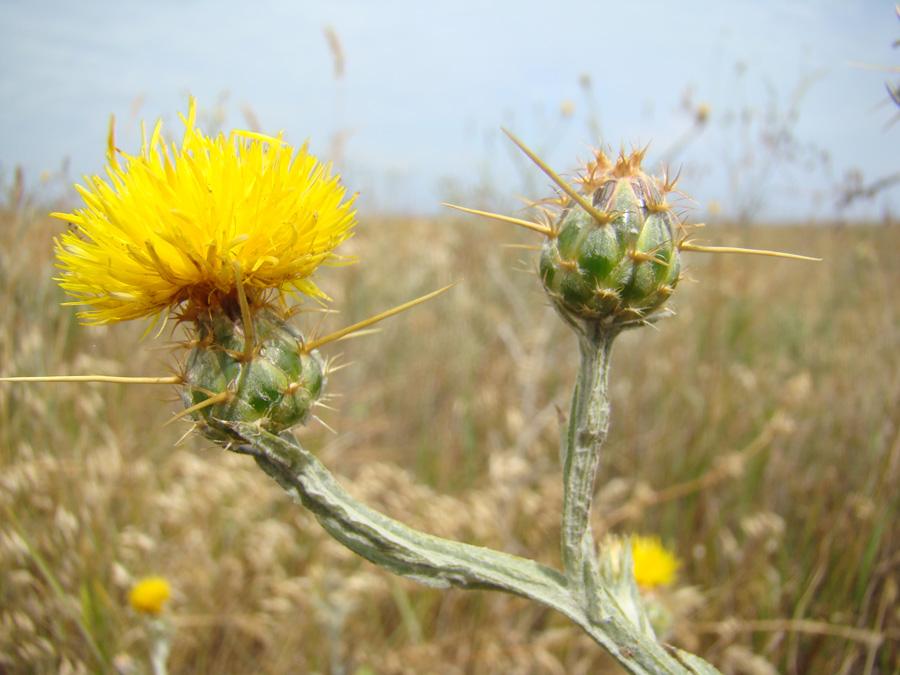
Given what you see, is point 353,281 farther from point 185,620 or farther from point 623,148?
point 623,148

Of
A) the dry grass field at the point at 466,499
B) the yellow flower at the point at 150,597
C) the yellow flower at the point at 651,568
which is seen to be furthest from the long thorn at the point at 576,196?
the yellow flower at the point at 150,597

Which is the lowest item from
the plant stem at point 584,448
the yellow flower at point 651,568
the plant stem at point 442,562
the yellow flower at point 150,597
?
the yellow flower at point 150,597

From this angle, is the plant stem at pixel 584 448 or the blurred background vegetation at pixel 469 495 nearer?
the plant stem at pixel 584 448

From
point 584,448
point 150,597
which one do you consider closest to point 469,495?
point 150,597

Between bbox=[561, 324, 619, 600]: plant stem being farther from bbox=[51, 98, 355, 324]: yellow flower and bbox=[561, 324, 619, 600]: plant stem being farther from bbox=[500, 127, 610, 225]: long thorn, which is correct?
bbox=[51, 98, 355, 324]: yellow flower

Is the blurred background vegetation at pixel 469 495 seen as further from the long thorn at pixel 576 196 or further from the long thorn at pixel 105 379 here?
the long thorn at pixel 105 379

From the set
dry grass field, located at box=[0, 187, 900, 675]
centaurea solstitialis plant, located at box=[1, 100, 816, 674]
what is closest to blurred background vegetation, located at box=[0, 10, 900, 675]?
dry grass field, located at box=[0, 187, 900, 675]

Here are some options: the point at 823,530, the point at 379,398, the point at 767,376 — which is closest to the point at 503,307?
the point at 379,398

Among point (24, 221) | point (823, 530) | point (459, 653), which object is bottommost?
point (459, 653)
